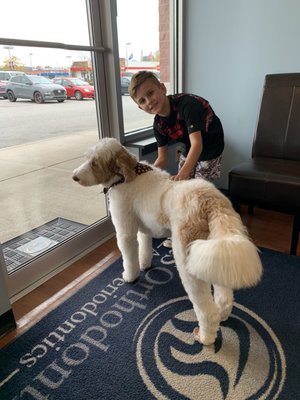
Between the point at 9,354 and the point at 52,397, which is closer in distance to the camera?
the point at 52,397

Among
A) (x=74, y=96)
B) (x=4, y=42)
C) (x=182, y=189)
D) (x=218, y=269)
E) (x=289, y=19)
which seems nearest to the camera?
(x=218, y=269)

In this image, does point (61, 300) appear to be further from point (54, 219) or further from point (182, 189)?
point (182, 189)

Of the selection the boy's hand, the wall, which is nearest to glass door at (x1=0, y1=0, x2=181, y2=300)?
the wall

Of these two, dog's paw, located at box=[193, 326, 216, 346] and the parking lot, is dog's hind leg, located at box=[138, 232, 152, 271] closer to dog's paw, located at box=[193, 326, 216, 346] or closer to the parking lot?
dog's paw, located at box=[193, 326, 216, 346]

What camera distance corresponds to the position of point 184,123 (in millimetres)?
1735

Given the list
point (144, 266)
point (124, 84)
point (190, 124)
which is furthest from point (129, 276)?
point (124, 84)

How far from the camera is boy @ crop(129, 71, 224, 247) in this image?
1522mm

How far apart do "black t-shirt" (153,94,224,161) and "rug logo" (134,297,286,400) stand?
987 millimetres

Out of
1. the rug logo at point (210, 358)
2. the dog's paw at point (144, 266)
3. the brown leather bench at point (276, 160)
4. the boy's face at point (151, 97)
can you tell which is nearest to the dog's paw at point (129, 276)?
the dog's paw at point (144, 266)

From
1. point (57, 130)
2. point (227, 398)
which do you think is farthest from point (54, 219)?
point (227, 398)

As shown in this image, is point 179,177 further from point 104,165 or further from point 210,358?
point 210,358

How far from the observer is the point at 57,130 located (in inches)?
83.1

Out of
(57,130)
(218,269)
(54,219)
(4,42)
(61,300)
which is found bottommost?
(61,300)

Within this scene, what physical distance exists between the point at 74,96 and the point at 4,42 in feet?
2.08
